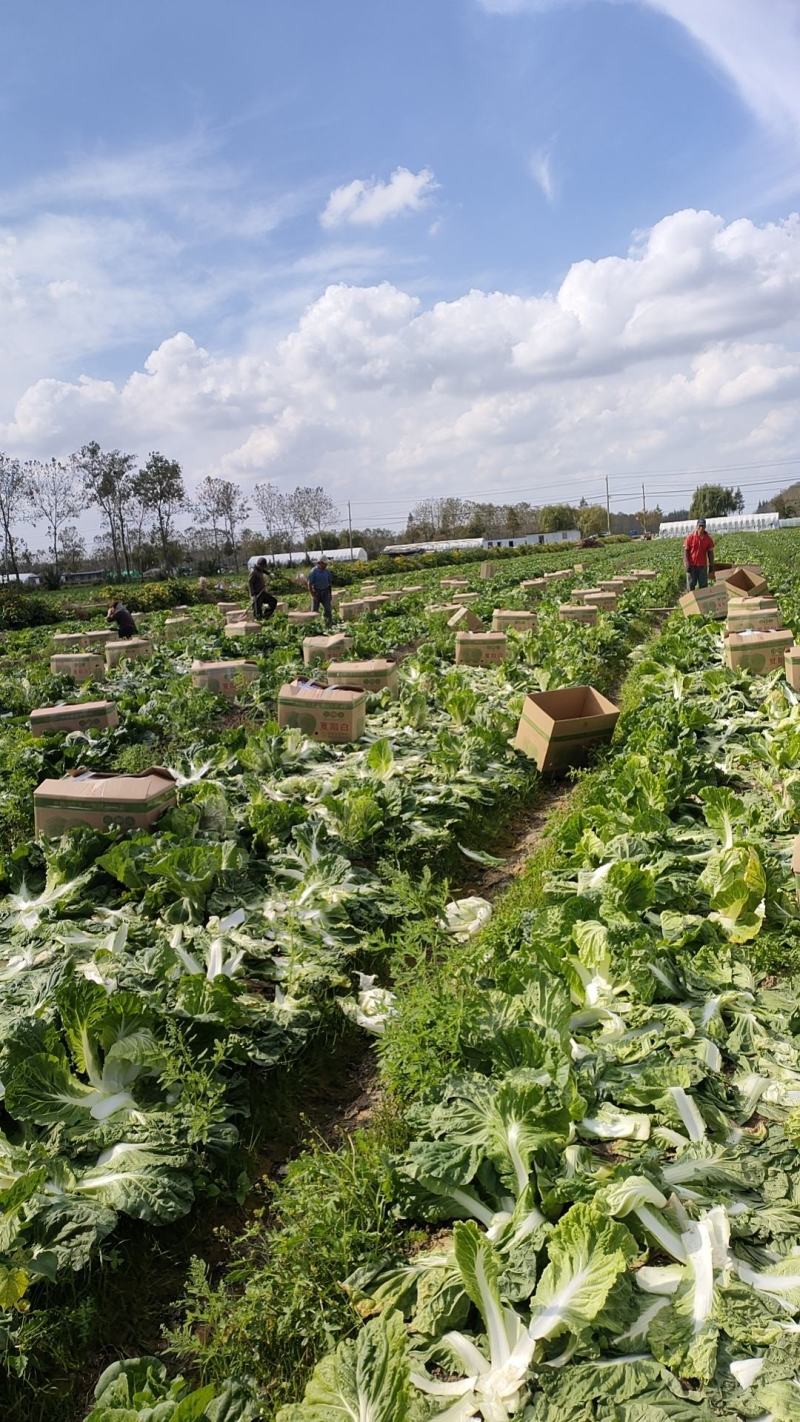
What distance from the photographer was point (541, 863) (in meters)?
5.39

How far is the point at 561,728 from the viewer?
7.11m

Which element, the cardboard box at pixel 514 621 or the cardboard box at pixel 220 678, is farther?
the cardboard box at pixel 514 621

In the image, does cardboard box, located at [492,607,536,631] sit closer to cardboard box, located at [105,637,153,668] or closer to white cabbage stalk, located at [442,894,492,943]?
cardboard box, located at [105,637,153,668]

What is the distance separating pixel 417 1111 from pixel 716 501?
12019 centimetres

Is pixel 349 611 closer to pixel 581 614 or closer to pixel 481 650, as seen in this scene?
pixel 581 614

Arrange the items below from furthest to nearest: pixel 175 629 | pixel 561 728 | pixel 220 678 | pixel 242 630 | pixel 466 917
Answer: pixel 175 629
pixel 242 630
pixel 220 678
pixel 561 728
pixel 466 917

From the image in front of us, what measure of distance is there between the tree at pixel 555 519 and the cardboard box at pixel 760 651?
97.4 m

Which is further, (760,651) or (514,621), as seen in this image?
Answer: (514,621)

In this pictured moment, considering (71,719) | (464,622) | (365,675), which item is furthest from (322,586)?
(71,719)

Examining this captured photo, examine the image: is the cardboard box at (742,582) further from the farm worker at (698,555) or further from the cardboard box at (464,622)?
the cardboard box at (464,622)

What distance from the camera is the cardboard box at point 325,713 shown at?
25.5ft

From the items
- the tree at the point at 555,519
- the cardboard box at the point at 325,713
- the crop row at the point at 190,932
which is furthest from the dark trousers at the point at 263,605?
the tree at the point at 555,519

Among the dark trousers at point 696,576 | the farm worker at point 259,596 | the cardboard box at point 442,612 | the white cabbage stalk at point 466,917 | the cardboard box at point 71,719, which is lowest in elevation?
the white cabbage stalk at point 466,917

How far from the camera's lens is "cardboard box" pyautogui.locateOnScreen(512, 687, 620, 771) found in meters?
7.14
